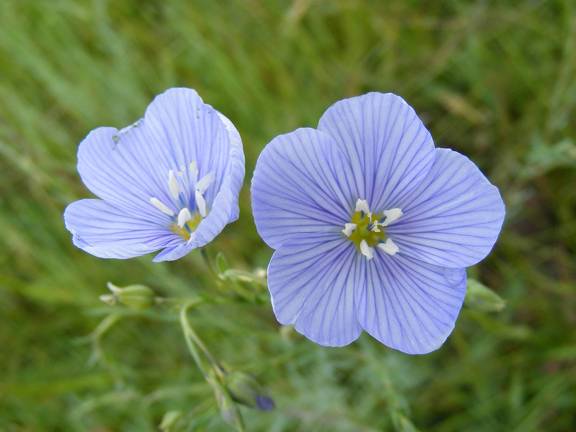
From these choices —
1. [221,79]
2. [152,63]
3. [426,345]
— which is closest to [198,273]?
[221,79]

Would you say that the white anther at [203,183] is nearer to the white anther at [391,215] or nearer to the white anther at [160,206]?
the white anther at [160,206]

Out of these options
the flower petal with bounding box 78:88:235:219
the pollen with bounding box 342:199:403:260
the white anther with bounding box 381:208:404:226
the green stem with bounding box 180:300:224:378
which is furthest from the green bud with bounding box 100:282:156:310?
the white anther with bounding box 381:208:404:226

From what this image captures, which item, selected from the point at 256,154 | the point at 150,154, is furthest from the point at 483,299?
the point at 256,154

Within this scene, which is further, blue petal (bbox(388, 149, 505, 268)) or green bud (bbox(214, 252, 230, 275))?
green bud (bbox(214, 252, 230, 275))

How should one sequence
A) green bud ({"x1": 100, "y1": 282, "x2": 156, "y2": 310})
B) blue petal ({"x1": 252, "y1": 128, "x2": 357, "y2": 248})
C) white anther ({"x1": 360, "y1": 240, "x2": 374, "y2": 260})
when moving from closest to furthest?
blue petal ({"x1": 252, "y1": 128, "x2": 357, "y2": 248}) < white anther ({"x1": 360, "y1": 240, "x2": 374, "y2": 260}) < green bud ({"x1": 100, "y1": 282, "x2": 156, "y2": 310})

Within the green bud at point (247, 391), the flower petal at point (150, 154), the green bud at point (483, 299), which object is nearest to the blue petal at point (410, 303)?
the green bud at point (483, 299)

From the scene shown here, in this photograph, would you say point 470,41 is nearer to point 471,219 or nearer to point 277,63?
point 277,63

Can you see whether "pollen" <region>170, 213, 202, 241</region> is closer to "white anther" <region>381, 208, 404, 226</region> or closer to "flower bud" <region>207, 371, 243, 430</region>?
"flower bud" <region>207, 371, 243, 430</region>
